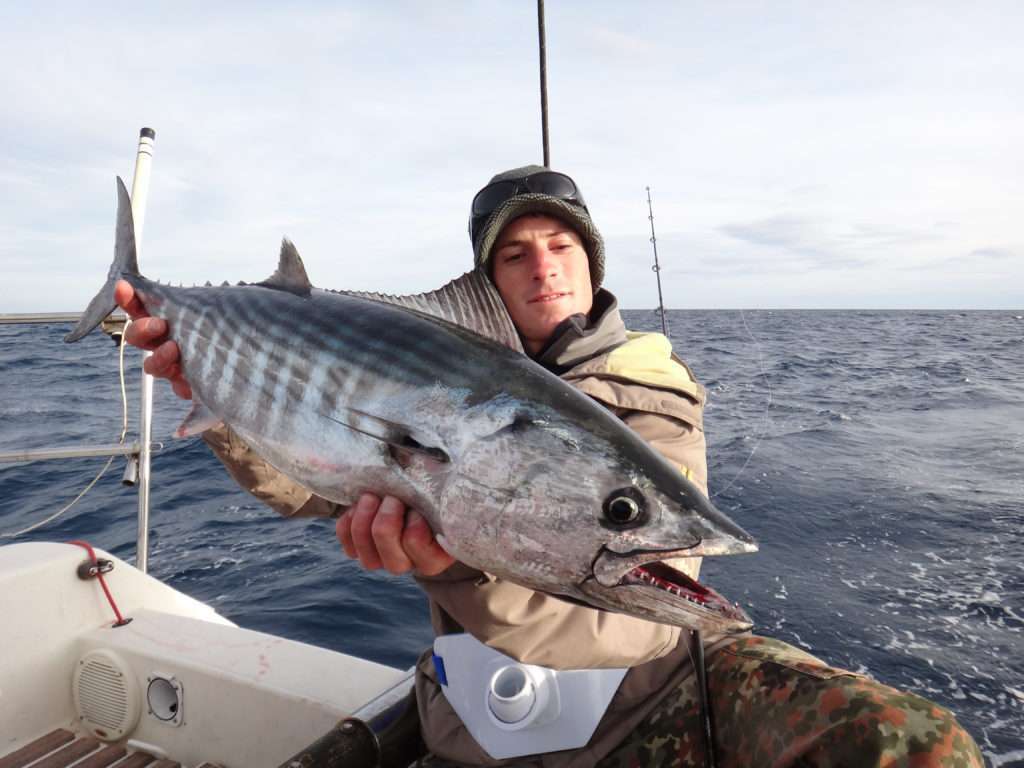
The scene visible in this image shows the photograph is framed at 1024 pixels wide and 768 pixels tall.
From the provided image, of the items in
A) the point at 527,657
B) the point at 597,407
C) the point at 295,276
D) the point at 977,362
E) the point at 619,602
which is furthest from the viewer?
the point at 977,362

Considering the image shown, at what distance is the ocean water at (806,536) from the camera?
5.74m

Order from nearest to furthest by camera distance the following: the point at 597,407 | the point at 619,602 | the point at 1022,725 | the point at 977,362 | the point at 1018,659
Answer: the point at 619,602 < the point at 597,407 < the point at 1022,725 < the point at 1018,659 < the point at 977,362

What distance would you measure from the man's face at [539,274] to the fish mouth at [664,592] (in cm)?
160

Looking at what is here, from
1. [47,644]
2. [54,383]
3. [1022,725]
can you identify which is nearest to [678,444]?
[47,644]

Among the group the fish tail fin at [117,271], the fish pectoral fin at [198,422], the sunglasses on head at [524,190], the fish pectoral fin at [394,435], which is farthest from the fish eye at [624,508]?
the fish tail fin at [117,271]

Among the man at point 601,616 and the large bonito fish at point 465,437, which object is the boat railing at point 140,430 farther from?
the large bonito fish at point 465,437

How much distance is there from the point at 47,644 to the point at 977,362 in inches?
1151

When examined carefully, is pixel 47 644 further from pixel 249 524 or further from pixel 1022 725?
pixel 1022 725

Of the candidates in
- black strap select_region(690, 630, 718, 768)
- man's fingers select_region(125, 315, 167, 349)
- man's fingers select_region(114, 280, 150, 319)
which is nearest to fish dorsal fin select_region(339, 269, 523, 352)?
man's fingers select_region(125, 315, 167, 349)

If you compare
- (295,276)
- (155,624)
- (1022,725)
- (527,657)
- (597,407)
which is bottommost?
(1022,725)

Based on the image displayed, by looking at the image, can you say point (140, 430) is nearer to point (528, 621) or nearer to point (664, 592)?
point (528, 621)

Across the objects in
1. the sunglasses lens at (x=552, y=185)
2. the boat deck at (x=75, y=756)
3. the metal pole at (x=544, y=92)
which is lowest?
the boat deck at (x=75, y=756)

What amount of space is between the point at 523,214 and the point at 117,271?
180 cm

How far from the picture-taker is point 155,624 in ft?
12.6
